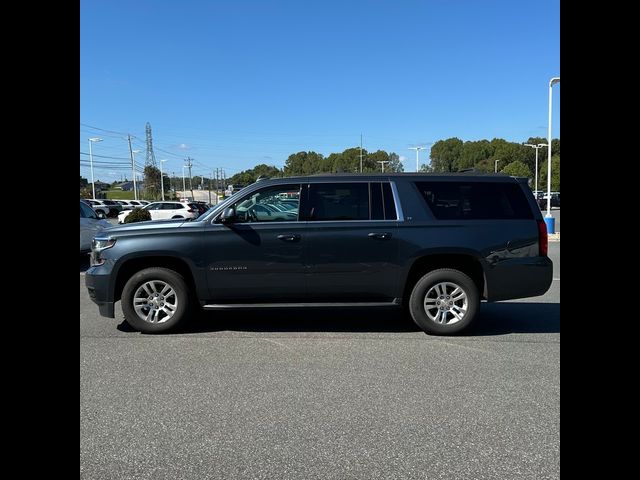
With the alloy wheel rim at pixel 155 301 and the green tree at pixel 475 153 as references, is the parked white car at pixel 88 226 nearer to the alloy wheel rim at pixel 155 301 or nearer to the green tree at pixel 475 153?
the alloy wheel rim at pixel 155 301

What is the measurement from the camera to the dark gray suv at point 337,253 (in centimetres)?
633

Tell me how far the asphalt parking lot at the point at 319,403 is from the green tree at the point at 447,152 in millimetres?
94892

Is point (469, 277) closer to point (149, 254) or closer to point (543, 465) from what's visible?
point (543, 465)

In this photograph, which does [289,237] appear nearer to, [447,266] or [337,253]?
[337,253]

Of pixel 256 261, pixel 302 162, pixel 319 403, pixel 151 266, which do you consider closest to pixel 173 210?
pixel 151 266

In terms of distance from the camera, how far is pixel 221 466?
3205mm

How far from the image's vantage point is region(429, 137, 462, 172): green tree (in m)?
101

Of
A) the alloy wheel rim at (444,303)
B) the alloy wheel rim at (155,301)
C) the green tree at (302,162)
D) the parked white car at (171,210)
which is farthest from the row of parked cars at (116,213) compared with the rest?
the green tree at (302,162)

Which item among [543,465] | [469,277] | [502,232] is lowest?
[543,465]
